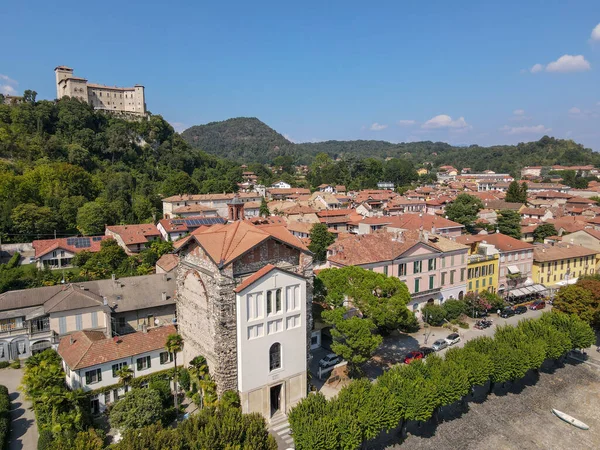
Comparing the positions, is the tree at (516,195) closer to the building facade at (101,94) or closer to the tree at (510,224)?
the tree at (510,224)

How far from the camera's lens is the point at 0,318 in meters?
33.6

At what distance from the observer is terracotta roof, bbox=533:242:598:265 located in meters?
55.6

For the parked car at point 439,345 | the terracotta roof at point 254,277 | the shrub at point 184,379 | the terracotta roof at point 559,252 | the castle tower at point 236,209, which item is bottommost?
the parked car at point 439,345

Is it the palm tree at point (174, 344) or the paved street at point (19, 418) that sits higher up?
the palm tree at point (174, 344)

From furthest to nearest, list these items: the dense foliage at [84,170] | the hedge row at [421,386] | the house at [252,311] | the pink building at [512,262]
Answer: the dense foliage at [84,170], the pink building at [512,262], the house at [252,311], the hedge row at [421,386]

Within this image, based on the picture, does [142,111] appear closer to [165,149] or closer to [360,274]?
[165,149]

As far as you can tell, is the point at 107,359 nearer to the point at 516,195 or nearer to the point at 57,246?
the point at 57,246

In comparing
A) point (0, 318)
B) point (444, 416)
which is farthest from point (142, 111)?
point (444, 416)

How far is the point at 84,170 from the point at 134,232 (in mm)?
31568

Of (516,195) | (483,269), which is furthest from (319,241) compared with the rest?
(516,195)

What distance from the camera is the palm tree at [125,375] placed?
2739 centimetres

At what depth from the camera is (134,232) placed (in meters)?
65.9

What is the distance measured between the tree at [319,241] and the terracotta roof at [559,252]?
29.3 meters

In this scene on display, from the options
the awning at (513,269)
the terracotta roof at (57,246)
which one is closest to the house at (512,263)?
the awning at (513,269)
